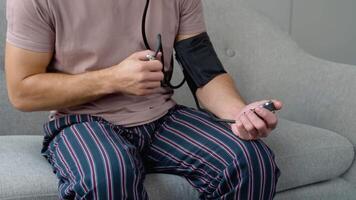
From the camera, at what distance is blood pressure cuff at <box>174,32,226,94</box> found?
1.20 m

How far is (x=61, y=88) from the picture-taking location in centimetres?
102

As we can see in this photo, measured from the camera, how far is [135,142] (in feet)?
3.55

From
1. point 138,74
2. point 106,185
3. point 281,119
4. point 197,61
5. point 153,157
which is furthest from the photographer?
point 281,119

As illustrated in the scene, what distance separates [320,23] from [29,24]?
158 cm

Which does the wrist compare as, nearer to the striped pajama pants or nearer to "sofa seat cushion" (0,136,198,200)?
the striped pajama pants

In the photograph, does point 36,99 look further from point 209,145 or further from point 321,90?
point 321,90

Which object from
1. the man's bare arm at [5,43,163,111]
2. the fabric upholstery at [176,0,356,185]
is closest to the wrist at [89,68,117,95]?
the man's bare arm at [5,43,163,111]

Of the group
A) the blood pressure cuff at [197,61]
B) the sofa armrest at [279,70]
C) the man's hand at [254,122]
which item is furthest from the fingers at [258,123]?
the sofa armrest at [279,70]

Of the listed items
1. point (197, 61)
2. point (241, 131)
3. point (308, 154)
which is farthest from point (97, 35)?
point (308, 154)

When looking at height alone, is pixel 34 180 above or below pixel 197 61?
below

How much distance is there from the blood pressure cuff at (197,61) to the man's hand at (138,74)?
0.21 metres

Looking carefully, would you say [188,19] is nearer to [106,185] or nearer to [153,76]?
[153,76]

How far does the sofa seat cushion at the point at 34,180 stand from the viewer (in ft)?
3.06

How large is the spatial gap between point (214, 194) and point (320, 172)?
1.21ft
